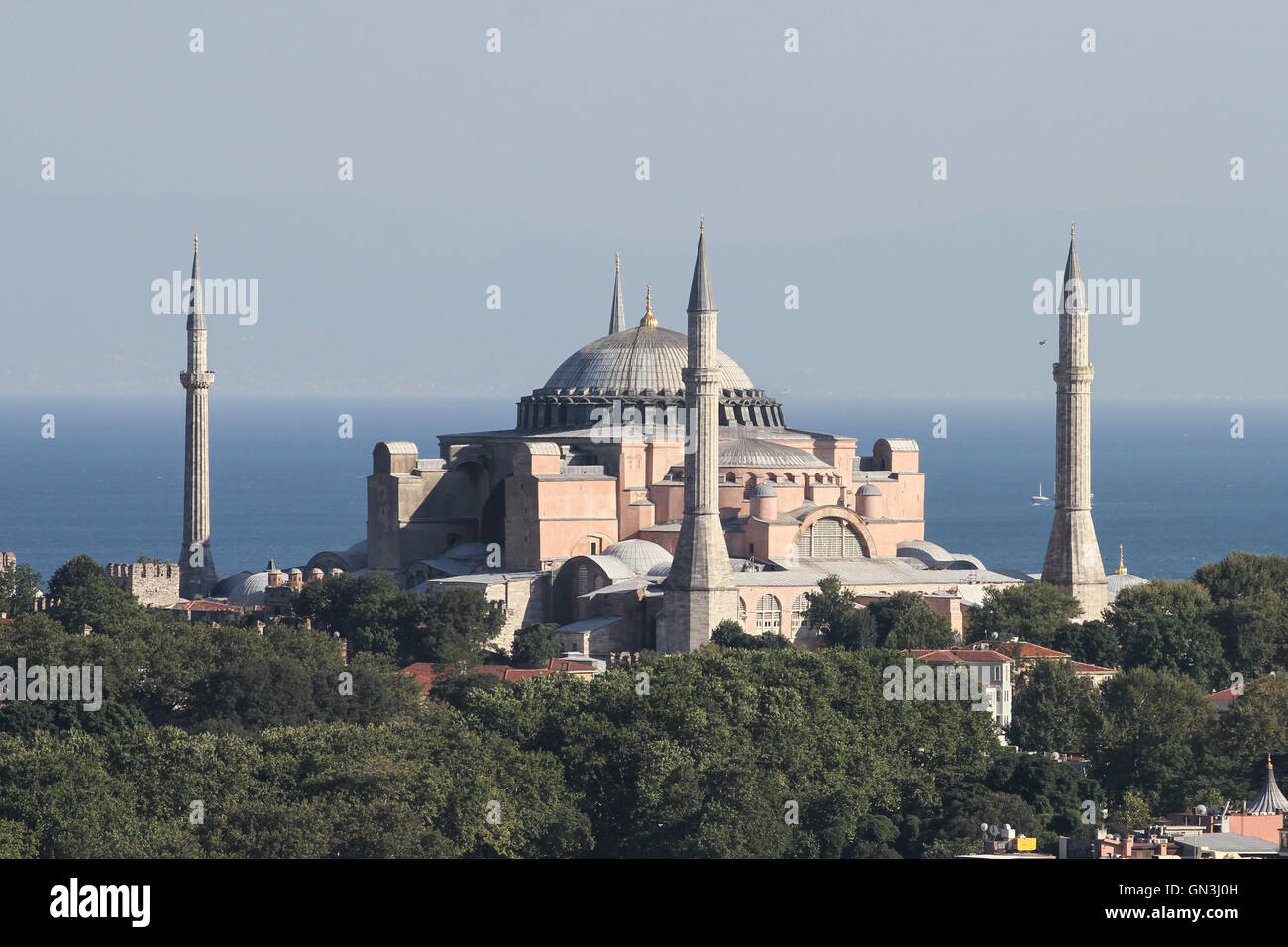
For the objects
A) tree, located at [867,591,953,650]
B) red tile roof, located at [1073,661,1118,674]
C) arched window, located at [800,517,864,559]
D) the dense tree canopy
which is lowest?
the dense tree canopy

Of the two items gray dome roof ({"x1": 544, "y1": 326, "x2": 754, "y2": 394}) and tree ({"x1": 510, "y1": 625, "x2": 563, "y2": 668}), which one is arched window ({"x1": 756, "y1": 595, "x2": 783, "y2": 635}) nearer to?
tree ({"x1": 510, "y1": 625, "x2": 563, "y2": 668})

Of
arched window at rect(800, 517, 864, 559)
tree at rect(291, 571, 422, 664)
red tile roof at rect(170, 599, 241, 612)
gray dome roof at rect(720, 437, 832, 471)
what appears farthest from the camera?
gray dome roof at rect(720, 437, 832, 471)

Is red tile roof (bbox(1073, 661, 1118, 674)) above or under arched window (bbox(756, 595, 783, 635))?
under

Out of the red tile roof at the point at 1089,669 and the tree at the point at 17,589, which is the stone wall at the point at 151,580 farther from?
the red tile roof at the point at 1089,669

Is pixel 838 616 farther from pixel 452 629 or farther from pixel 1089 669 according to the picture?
pixel 452 629

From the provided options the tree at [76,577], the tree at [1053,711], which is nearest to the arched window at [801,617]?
the tree at [1053,711]

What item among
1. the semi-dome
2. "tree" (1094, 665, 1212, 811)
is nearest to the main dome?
the semi-dome

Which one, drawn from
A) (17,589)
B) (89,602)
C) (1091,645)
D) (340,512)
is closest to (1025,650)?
(1091,645)
